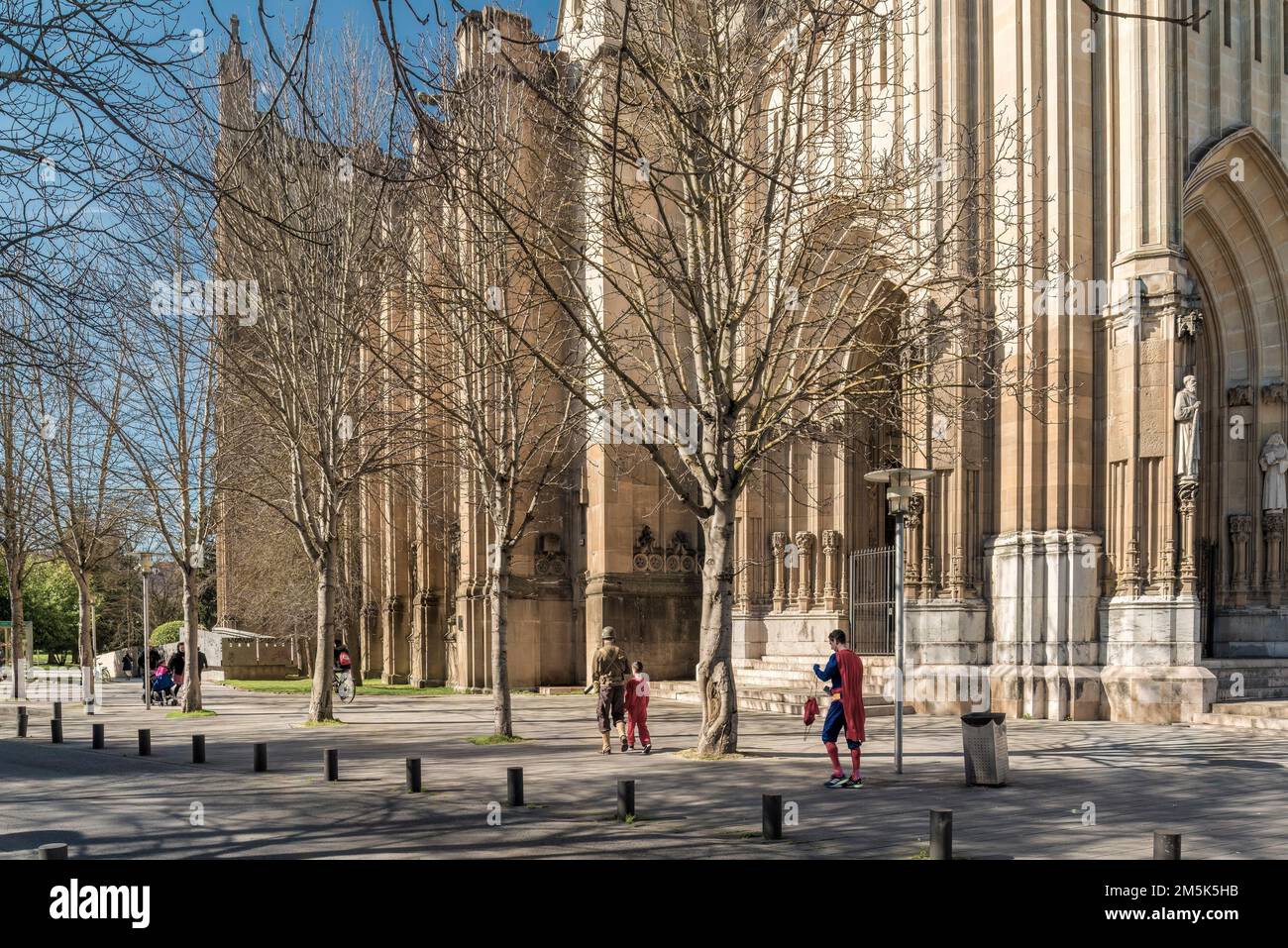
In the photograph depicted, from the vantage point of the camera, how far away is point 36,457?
1356 inches

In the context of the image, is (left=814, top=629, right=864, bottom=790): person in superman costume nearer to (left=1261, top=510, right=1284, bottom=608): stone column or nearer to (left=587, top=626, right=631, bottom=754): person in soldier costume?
(left=587, top=626, right=631, bottom=754): person in soldier costume

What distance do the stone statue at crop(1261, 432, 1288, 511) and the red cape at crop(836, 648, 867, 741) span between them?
15.1m

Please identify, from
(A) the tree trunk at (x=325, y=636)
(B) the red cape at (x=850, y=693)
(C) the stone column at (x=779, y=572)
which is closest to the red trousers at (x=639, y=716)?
(B) the red cape at (x=850, y=693)

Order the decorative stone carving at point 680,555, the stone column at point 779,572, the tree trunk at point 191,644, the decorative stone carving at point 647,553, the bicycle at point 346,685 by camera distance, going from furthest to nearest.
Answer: the decorative stone carving at point 680,555, the decorative stone carving at point 647,553, the bicycle at point 346,685, the stone column at point 779,572, the tree trunk at point 191,644

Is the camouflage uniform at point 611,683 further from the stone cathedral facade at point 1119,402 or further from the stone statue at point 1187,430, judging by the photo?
the stone statue at point 1187,430

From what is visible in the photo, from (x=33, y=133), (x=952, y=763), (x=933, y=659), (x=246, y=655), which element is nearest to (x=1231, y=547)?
(x=933, y=659)

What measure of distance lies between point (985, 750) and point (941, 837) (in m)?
4.92

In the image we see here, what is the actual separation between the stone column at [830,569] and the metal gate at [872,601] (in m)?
0.53

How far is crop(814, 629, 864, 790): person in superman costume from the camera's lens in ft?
43.7

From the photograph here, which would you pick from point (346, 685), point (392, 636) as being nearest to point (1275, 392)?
point (346, 685)

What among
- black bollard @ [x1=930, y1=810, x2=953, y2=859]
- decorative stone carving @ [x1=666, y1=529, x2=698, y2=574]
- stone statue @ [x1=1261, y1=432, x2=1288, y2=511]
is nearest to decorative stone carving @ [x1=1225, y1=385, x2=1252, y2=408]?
stone statue @ [x1=1261, y1=432, x2=1288, y2=511]

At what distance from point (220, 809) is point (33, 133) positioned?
661 cm

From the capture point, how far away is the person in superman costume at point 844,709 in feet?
43.7

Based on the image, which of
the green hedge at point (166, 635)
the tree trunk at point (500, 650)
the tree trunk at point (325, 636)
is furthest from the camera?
the green hedge at point (166, 635)
